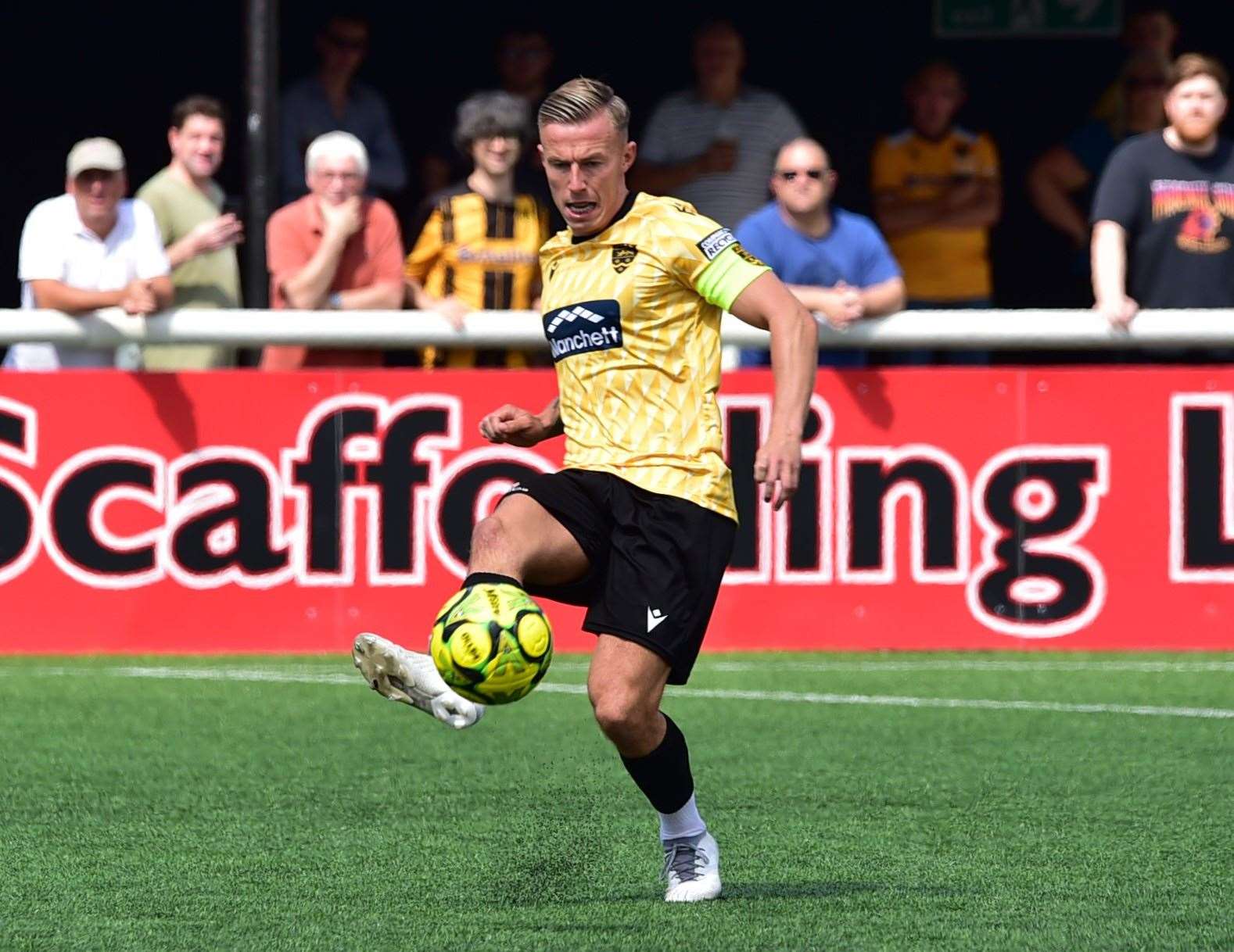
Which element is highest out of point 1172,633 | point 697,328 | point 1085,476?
point 697,328

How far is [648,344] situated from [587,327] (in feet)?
0.47

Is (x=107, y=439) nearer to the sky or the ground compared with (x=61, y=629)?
nearer to the sky

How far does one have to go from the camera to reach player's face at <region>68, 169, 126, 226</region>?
9742mm

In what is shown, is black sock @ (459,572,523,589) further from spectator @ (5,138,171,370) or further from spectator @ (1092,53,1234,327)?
spectator @ (1092,53,1234,327)

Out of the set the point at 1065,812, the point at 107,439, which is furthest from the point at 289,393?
the point at 1065,812

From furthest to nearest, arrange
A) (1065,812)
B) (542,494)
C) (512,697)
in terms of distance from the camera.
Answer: (1065,812), (542,494), (512,697)

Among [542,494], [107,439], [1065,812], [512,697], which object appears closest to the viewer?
[512,697]

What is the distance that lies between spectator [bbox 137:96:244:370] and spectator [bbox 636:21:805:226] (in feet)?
7.43

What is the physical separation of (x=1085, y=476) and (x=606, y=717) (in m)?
5.09

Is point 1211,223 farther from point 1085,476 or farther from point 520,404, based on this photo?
point 520,404

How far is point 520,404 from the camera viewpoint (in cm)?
993

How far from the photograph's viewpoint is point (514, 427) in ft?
19.0

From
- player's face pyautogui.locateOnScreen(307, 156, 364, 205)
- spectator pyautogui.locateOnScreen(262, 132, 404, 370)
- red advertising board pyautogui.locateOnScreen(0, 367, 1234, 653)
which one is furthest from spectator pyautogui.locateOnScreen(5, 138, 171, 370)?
player's face pyautogui.locateOnScreen(307, 156, 364, 205)

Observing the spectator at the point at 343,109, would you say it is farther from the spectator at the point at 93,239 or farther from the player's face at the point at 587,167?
the player's face at the point at 587,167
